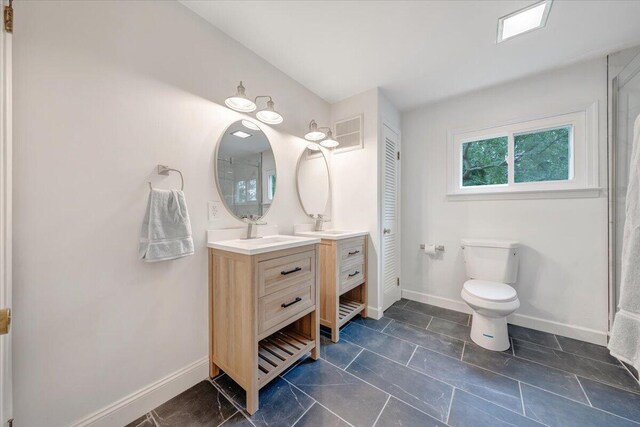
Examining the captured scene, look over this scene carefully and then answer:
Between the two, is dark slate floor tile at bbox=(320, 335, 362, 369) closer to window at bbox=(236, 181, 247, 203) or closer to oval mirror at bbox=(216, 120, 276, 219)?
oval mirror at bbox=(216, 120, 276, 219)

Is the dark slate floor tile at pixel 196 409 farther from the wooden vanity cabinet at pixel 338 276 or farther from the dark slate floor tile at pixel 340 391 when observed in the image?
the wooden vanity cabinet at pixel 338 276

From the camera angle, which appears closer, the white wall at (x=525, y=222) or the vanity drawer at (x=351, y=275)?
the white wall at (x=525, y=222)

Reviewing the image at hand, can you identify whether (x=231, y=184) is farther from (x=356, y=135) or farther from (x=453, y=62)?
(x=453, y=62)

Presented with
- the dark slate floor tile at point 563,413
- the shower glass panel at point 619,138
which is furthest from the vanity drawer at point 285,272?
the shower glass panel at point 619,138

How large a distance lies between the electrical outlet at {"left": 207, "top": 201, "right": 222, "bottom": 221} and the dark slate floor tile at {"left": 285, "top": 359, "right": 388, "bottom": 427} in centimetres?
121

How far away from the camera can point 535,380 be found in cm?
148

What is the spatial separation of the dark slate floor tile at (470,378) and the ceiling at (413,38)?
7.87 feet

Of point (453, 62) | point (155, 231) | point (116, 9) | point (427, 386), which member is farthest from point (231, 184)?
point (453, 62)

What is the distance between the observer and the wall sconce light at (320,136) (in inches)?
85.0

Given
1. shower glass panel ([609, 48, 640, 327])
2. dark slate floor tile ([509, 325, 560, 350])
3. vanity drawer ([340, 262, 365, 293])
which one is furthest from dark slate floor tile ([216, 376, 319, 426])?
shower glass panel ([609, 48, 640, 327])

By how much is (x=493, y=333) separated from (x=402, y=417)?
1.12 meters

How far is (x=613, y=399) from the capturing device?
1.32m

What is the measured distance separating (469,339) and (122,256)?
2.60m

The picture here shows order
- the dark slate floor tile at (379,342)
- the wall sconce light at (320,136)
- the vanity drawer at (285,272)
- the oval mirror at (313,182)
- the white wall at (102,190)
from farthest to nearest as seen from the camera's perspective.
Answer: the oval mirror at (313,182)
the wall sconce light at (320,136)
the dark slate floor tile at (379,342)
the vanity drawer at (285,272)
the white wall at (102,190)
